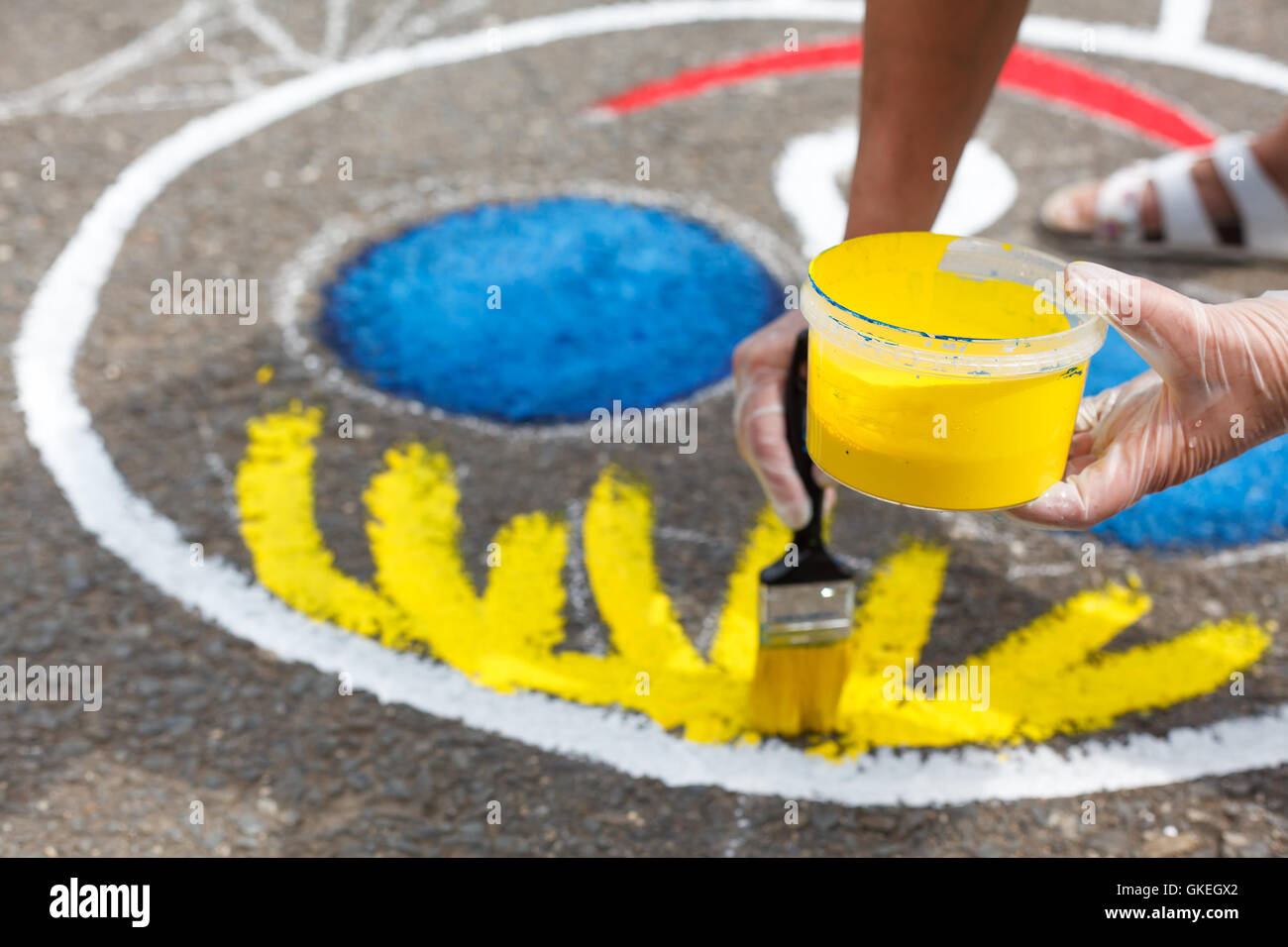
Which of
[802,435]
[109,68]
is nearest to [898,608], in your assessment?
[802,435]

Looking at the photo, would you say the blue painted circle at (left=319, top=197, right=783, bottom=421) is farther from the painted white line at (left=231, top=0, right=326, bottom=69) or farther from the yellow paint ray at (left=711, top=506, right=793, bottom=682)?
the painted white line at (left=231, top=0, right=326, bottom=69)

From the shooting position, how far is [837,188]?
354cm

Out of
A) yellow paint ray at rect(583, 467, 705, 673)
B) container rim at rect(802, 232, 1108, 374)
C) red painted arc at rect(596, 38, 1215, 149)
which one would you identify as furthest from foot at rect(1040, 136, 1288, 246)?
container rim at rect(802, 232, 1108, 374)

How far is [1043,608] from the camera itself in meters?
2.29

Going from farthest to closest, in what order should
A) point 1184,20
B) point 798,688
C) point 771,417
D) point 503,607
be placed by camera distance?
point 1184,20 → point 503,607 → point 798,688 → point 771,417

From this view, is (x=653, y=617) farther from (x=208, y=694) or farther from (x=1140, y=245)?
(x=1140, y=245)

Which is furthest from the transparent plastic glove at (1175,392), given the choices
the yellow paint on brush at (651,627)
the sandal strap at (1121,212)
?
the sandal strap at (1121,212)

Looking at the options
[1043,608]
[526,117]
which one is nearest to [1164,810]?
[1043,608]

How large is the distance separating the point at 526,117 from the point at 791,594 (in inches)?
94.5

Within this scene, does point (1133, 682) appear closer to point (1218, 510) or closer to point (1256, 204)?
point (1218, 510)

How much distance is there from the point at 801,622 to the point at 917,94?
33.3 inches

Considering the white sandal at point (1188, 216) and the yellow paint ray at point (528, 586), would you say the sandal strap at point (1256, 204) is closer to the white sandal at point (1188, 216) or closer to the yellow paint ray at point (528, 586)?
the white sandal at point (1188, 216)

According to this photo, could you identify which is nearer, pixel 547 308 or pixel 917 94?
pixel 917 94

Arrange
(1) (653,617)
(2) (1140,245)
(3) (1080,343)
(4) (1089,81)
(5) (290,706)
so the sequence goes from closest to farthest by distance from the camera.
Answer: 1. (3) (1080,343)
2. (5) (290,706)
3. (1) (653,617)
4. (2) (1140,245)
5. (4) (1089,81)
